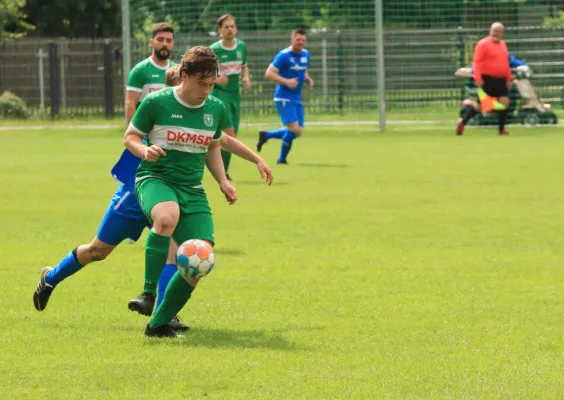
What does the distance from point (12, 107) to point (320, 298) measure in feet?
91.4

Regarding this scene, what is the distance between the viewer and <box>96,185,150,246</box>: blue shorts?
26.3ft

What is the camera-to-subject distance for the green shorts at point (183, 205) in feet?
24.2

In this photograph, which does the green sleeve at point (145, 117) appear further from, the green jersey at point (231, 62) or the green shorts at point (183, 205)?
the green jersey at point (231, 62)

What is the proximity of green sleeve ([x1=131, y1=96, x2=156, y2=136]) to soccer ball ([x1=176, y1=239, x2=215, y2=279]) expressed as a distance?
2.60ft

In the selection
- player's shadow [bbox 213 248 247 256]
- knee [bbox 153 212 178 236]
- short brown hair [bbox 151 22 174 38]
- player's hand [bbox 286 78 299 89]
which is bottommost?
player's shadow [bbox 213 248 247 256]

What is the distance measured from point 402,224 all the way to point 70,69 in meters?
25.0

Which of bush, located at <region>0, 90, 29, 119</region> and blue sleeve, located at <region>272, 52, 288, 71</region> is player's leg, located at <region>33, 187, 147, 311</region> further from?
bush, located at <region>0, 90, 29, 119</region>

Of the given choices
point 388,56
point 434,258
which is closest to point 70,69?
point 388,56

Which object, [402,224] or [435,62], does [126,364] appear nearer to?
[402,224]

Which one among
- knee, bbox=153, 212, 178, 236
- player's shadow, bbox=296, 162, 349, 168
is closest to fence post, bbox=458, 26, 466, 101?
player's shadow, bbox=296, 162, 349, 168

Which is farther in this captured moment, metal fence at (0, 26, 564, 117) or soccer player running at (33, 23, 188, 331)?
metal fence at (0, 26, 564, 117)

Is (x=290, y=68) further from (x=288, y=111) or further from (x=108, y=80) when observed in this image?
(x=108, y=80)

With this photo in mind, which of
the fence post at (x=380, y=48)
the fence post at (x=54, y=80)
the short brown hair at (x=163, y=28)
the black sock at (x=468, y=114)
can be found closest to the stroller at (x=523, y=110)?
the black sock at (x=468, y=114)

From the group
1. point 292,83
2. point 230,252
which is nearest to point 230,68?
point 292,83
